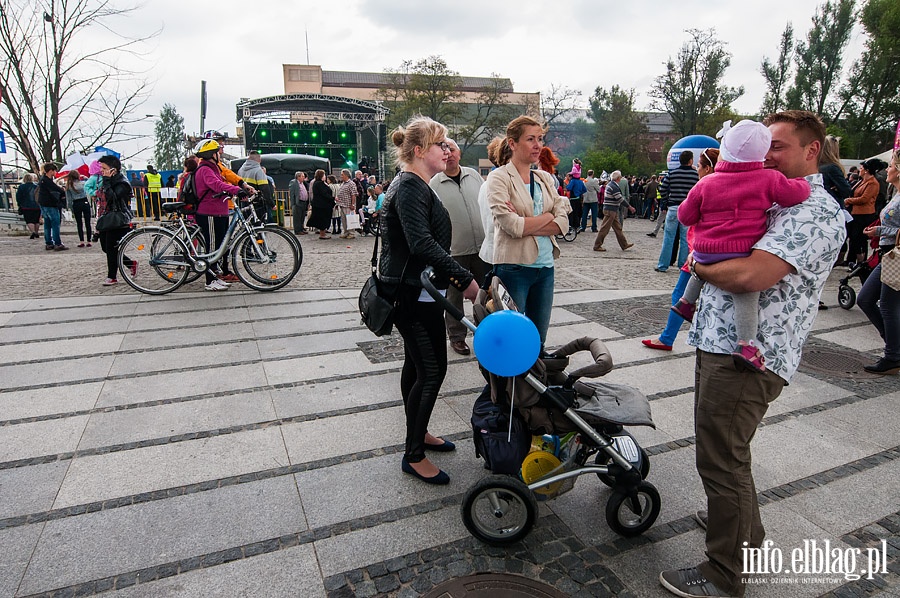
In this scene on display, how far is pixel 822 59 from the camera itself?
138 feet

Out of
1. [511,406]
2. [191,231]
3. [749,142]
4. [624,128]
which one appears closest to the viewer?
[749,142]

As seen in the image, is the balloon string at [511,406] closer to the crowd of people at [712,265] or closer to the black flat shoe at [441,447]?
the crowd of people at [712,265]

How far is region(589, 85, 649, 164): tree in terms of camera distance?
159 feet

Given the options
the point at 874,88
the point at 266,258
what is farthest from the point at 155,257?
the point at 874,88

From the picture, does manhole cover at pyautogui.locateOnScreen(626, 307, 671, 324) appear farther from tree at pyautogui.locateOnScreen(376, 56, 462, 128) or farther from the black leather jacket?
tree at pyautogui.locateOnScreen(376, 56, 462, 128)

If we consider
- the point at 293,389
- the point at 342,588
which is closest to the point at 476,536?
the point at 342,588

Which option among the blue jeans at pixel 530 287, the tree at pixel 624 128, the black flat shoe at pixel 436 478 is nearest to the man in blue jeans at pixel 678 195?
the blue jeans at pixel 530 287

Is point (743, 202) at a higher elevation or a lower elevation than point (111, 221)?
higher

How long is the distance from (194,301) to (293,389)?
11.1ft

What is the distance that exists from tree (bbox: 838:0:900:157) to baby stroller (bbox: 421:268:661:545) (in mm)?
39584

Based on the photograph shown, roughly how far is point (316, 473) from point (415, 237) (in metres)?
1.47

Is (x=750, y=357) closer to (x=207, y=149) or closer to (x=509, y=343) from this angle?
(x=509, y=343)

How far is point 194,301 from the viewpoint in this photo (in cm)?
685

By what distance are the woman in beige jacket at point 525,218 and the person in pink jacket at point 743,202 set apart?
5.01 ft
